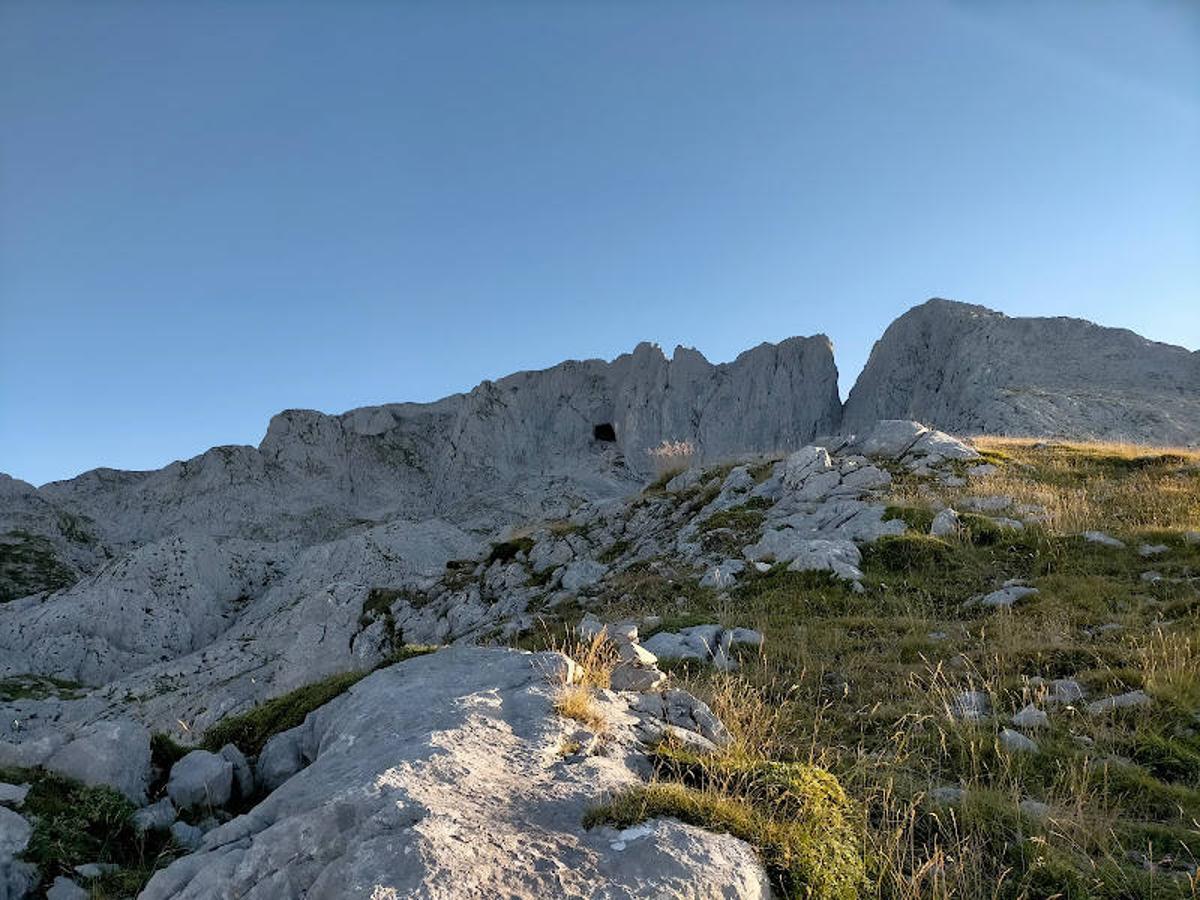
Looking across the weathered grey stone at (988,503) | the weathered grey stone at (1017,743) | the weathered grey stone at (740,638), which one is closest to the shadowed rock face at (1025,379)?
the weathered grey stone at (988,503)

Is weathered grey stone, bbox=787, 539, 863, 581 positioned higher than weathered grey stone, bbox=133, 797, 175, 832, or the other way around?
weathered grey stone, bbox=787, 539, 863, 581

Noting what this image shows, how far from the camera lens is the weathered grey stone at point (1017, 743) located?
556 cm

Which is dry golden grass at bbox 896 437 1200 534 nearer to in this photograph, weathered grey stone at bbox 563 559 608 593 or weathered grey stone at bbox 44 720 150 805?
weathered grey stone at bbox 563 559 608 593

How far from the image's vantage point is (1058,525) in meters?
12.4

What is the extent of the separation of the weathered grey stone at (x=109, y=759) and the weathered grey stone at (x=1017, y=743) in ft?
22.9

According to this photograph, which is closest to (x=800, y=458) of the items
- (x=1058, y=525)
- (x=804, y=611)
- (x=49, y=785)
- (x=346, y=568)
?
(x=1058, y=525)

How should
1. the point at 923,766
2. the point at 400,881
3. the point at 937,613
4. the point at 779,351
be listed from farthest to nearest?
1. the point at 779,351
2. the point at 937,613
3. the point at 923,766
4. the point at 400,881

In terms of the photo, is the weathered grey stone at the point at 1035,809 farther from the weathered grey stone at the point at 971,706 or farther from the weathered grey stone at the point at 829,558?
the weathered grey stone at the point at 829,558

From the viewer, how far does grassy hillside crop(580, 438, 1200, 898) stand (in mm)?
4183

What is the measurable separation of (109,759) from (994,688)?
8.26m

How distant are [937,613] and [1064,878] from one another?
6617mm

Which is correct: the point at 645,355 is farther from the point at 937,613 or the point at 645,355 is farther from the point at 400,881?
the point at 400,881

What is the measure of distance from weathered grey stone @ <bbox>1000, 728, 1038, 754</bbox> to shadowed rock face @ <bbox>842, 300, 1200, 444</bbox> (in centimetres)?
3793

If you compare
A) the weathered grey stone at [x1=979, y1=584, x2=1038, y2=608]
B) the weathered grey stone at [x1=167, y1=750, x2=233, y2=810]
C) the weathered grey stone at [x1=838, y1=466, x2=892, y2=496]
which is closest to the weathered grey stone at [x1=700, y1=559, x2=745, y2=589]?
the weathered grey stone at [x1=979, y1=584, x2=1038, y2=608]
